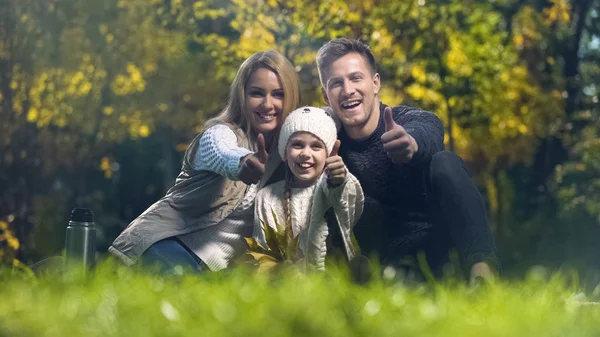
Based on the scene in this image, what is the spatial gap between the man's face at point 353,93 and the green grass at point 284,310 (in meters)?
2.07

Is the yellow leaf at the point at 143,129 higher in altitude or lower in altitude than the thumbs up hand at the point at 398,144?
lower

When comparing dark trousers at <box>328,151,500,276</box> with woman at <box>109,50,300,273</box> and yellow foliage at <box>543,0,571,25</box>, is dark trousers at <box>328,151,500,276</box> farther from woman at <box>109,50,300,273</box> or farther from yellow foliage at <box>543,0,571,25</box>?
yellow foliage at <box>543,0,571,25</box>

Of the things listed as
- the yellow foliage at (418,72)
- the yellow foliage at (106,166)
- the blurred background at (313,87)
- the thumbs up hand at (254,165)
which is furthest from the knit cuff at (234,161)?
the yellow foliage at (106,166)

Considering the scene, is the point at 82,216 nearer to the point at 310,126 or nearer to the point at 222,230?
the point at 222,230

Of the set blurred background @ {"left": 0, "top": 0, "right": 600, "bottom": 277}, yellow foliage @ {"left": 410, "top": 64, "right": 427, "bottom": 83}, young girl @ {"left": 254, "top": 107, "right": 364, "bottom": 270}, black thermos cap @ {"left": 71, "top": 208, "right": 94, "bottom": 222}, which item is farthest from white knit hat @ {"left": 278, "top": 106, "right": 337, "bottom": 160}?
yellow foliage @ {"left": 410, "top": 64, "right": 427, "bottom": 83}

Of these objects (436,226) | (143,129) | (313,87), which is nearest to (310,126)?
(436,226)

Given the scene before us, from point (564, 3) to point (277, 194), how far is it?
15.3m

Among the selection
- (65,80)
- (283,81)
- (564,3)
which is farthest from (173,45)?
(283,81)

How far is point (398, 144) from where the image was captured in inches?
177

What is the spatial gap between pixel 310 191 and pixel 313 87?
1193 cm

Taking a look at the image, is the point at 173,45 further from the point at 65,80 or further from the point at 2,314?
the point at 2,314

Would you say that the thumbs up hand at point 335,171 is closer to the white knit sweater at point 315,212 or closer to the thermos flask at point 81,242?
the white knit sweater at point 315,212

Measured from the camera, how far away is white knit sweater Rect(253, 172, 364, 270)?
14.6 feet

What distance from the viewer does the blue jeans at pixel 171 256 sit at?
4.81m
